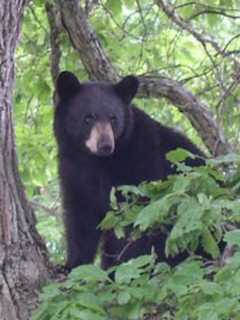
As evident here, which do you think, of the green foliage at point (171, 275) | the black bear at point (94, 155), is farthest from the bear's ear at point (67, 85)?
the green foliage at point (171, 275)

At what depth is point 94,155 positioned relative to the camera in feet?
17.5

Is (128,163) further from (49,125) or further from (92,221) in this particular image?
(49,125)

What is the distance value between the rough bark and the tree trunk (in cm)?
128

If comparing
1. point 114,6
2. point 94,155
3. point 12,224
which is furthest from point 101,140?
point 12,224

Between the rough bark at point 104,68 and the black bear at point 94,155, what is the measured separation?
0.14 meters

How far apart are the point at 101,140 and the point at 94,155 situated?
0.86ft

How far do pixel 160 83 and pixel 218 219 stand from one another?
2869mm

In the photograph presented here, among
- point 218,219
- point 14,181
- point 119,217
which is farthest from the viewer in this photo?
point 14,181

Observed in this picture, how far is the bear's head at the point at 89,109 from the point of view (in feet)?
17.4

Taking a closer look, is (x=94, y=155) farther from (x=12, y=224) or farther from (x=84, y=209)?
(x=12, y=224)

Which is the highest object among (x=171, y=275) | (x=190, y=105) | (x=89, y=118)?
(x=89, y=118)

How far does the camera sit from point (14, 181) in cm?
381

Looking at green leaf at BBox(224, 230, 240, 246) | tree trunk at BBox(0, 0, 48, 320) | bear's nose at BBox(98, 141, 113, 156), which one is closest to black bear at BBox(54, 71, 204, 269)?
bear's nose at BBox(98, 141, 113, 156)

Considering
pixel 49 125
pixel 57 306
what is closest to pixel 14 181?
pixel 57 306
